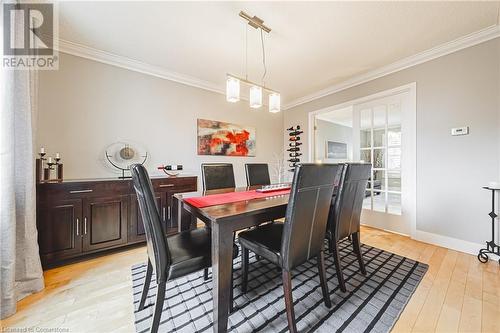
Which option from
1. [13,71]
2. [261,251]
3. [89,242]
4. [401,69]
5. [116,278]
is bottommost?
[116,278]

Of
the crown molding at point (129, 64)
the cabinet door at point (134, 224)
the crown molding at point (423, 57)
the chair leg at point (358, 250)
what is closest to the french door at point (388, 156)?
the crown molding at point (423, 57)

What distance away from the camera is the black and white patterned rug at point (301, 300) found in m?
1.20

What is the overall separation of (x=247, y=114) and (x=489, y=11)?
3.14 metres

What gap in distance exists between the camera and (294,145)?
4188 mm

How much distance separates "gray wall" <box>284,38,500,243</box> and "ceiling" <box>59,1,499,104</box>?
1.11ft

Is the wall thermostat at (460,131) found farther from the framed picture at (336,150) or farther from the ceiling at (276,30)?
the framed picture at (336,150)

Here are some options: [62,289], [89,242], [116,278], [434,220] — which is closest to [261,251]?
[116,278]

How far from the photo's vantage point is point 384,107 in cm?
290

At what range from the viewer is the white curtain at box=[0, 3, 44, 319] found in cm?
128

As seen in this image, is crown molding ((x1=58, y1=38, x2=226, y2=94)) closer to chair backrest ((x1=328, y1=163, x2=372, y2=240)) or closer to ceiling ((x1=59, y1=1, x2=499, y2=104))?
ceiling ((x1=59, y1=1, x2=499, y2=104))

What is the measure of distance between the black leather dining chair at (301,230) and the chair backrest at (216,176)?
96cm

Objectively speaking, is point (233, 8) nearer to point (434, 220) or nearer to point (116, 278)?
point (116, 278)

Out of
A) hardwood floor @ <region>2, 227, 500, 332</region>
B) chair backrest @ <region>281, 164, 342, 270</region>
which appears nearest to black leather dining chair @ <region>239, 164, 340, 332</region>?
chair backrest @ <region>281, 164, 342, 270</region>

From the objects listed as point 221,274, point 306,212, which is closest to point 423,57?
point 306,212
